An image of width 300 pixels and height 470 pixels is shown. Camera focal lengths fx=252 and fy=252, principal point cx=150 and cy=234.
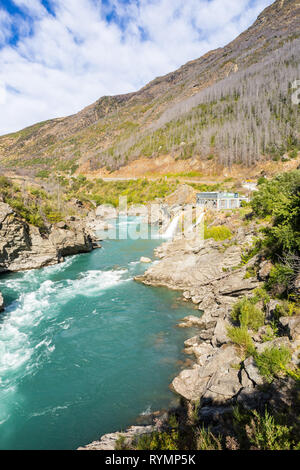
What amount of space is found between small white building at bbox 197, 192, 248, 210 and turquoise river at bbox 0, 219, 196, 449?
19.3 meters

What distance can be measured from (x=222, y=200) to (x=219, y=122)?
66805 mm

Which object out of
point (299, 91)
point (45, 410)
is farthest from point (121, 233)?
point (299, 91)

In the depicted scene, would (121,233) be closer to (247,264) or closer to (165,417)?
(247,264)

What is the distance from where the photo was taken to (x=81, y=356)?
11375 millimetres

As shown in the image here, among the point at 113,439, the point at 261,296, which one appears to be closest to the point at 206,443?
the point at 113,439

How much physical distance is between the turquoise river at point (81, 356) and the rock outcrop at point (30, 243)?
7.04ft

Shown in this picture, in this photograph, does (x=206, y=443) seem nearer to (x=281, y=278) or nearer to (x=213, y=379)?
(x=213, y=379)

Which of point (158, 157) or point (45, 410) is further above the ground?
point (158, 157)

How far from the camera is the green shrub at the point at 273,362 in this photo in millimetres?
7004

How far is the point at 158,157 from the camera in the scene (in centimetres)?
8962

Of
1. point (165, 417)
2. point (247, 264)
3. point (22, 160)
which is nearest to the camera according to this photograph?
point (165, 417)

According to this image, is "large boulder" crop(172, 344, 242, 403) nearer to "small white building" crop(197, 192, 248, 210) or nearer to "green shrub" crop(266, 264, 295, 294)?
"green shrub" crop(266, 264, 295, 294)

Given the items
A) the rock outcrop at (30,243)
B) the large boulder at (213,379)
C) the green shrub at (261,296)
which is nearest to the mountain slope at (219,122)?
the rock outcrop at (30,243)
